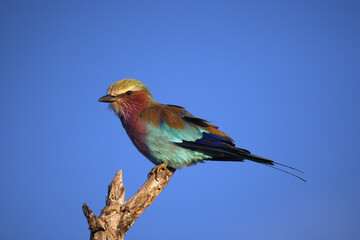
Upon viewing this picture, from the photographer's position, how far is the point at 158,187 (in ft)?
13.8

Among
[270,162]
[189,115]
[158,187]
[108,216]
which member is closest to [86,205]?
[108,216]

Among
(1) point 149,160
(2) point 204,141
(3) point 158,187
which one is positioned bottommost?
(3) point 158,187

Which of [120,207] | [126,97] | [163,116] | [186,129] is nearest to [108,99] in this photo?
[126,97]

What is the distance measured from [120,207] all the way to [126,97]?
4.34 feet

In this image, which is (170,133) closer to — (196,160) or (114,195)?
(196,160)

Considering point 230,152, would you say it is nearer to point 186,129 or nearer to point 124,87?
point 186,129

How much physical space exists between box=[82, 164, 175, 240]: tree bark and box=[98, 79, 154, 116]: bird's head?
761mm

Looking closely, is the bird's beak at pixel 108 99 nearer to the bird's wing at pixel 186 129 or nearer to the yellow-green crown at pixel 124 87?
the yellow-green crown at pixel 124 87

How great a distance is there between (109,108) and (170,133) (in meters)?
0.88

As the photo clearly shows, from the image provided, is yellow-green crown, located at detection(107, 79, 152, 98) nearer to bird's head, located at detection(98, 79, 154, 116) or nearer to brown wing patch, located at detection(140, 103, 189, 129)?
bird's head, located at detection(98, 79, 154, 116)

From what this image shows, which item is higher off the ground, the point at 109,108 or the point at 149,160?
the point at 109,108

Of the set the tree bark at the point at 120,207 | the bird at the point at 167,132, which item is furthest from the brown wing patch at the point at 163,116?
the tree bark at the point at 120,207

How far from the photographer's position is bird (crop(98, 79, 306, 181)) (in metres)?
4.27

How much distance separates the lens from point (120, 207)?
3904 mm
